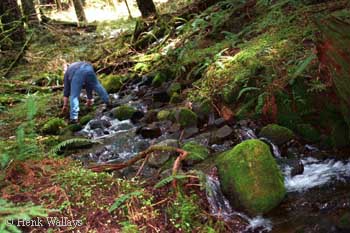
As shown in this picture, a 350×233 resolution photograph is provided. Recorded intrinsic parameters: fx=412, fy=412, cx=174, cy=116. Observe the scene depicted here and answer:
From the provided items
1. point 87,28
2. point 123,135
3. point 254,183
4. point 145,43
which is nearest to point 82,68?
point 123,135

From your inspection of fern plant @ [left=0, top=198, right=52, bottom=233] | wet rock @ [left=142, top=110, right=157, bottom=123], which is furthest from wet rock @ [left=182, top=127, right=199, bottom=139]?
fern plant @ [left=0, top=198, right=52, bottom=233]

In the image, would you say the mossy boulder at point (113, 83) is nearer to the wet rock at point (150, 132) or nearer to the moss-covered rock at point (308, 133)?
the wet rock at point (150, 132)

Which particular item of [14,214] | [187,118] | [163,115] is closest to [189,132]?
[187,118]

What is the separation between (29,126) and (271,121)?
142 inches

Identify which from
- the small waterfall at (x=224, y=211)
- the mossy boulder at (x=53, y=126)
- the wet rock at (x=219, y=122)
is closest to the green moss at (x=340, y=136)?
the wet rock at (x=219, y=122)

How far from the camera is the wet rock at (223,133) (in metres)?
6.58

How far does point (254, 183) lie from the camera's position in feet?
15.9

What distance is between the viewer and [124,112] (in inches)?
349

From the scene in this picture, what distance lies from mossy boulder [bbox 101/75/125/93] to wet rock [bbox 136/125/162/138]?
336 cm

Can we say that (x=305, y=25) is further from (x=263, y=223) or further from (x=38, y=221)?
(x=38, y=221)

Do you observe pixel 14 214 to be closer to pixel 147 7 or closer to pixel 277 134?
pixel 277 134

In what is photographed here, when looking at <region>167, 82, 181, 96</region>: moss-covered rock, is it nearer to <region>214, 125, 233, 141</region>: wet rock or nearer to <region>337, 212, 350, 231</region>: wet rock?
<region>214, 125, 233, 141</region>: wet rock

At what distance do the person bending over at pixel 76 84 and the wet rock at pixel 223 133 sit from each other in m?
→ 3.78

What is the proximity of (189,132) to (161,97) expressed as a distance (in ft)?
7.36
